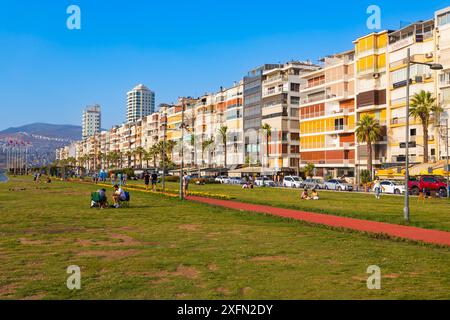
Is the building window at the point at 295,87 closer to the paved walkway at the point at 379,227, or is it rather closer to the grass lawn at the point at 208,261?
the paved walkway at the point at 379,227

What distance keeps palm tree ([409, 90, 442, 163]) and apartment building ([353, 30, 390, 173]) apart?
9.04 metres

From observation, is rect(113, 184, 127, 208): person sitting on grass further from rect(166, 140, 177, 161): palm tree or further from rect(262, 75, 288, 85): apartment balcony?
rect(166, 140, 177, 161): palm tree

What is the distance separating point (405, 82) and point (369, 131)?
8.36m

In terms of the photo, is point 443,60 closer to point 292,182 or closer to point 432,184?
point 432,184

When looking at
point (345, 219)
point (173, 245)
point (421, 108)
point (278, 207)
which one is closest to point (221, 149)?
point (421, 108)

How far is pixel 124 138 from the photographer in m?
195

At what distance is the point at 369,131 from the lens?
6562 centimetres

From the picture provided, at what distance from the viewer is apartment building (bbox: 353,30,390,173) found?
67.3m

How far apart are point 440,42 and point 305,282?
5519cm

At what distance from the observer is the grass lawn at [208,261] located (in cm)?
862

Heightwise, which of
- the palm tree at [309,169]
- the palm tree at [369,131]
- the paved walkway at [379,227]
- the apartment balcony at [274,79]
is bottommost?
the paved walkway at [379,227]

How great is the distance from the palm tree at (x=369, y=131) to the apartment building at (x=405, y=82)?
2.14 meters

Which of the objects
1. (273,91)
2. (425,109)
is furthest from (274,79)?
(425,109)

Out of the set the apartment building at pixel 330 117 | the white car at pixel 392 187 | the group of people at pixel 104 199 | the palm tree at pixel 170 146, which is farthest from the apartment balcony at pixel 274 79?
the group of people at pixel 104 199
